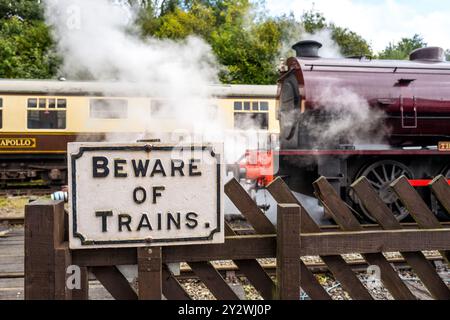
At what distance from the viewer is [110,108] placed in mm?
11500

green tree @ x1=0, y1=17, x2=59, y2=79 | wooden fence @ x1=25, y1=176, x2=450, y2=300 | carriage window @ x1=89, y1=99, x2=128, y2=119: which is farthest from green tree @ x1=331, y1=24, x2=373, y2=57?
wooden fence @ x1=25, y1=176, x2=450, y2=300

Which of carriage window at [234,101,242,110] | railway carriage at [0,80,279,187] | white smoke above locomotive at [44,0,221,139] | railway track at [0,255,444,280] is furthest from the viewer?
carriage window at [234,101,242,110]

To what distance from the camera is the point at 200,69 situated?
10523 millimetres

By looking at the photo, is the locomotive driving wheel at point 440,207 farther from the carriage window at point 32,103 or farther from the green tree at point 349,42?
the green tree at point 349,42

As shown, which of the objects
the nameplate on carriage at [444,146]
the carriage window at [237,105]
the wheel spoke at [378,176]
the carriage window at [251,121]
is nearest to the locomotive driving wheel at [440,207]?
the nameplate on carriage at [444,146]

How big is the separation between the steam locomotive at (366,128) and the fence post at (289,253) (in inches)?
167

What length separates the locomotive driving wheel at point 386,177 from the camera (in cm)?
609

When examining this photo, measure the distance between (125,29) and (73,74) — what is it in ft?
17.9

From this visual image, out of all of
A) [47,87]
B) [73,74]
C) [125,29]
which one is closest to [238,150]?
[125,29]

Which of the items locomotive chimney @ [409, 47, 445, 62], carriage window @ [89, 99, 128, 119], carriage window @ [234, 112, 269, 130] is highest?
locomotive chimney @ [409, 47, 445, 62]

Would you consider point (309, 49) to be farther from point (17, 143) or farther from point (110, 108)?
point (17, 143)

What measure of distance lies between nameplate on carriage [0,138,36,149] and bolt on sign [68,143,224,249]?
11287mm

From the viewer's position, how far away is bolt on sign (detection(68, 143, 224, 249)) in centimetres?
166

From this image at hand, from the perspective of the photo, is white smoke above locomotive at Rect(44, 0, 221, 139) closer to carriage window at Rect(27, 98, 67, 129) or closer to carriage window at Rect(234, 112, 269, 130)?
carriage window at Rect(234, 112, 269, 130)
